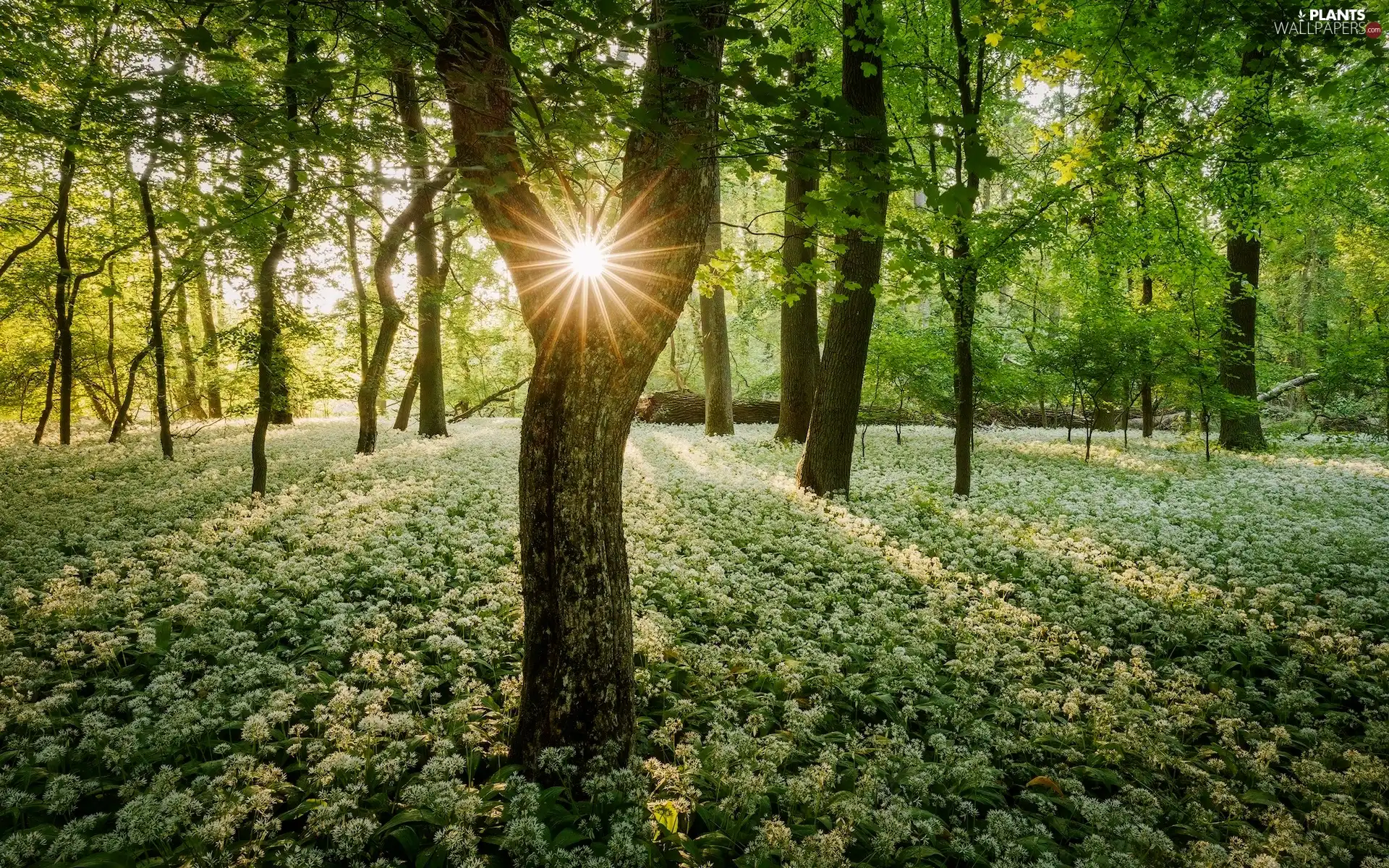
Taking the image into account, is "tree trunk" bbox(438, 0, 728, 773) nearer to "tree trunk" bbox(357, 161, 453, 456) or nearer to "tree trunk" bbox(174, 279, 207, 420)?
"tree trunk" bbox(357, 161, 453, 456)

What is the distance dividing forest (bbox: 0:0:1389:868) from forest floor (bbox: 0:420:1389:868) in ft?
0.13

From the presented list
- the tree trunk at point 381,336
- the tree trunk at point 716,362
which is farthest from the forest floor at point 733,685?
the tree trunk at point 716,362

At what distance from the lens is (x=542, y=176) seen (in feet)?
12.8

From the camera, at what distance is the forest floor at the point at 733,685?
3.14 metres

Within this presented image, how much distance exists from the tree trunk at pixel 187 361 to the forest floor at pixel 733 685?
5.18 m

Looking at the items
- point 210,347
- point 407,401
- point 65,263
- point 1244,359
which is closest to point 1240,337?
point 1244,359

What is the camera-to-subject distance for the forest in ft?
9.82

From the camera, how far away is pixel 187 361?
13203 millimetres

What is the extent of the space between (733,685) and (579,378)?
2.82 meters

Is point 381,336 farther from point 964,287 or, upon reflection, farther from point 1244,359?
Answer: point 1244,359

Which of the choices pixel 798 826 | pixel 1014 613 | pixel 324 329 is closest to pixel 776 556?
pixel 1014 613

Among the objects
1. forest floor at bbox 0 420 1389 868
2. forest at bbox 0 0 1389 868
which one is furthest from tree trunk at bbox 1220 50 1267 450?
forest floor at bbox 0 420 1389 868

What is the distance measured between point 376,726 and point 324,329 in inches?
342

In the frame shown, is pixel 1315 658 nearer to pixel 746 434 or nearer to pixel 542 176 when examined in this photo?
pixel 542 176
